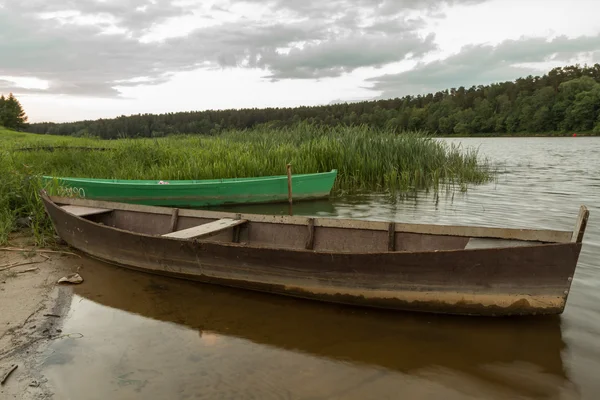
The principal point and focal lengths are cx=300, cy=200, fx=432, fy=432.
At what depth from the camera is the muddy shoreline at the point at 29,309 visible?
128 inches

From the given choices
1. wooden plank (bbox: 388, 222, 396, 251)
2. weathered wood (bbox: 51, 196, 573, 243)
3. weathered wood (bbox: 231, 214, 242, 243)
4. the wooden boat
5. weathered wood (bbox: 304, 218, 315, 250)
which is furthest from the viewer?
weathered wood (bbox: 231, 214, 242, 243)

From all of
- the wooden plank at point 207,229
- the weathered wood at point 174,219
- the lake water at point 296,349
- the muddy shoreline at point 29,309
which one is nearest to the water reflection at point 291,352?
the lake water at point 296,349

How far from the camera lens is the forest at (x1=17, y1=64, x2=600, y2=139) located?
50.1 metres

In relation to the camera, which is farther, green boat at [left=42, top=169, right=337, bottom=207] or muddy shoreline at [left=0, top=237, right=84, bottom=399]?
green boat at [left=42, top=169, right=337, bottom=207]

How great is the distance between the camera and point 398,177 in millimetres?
13133

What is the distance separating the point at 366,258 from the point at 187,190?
7350mm

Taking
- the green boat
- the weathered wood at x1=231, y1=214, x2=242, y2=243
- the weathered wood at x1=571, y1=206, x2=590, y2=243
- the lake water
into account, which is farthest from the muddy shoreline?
the weathered wood at x1=571, y1=206, x2=590, y2=243

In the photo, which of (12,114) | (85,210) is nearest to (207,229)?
(85,210)

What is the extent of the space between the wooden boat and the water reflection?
0.78ft

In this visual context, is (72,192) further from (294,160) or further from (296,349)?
(296,349)

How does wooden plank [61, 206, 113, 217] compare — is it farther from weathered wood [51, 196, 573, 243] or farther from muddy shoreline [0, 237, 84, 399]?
muddy shoreline [0, 237, 84, 399]

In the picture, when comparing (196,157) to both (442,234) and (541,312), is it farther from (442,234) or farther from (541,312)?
(541,312)

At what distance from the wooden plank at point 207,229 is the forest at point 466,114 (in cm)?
3797

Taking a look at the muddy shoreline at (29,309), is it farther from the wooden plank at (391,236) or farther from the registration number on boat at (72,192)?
the wooden plank at (391,236)
